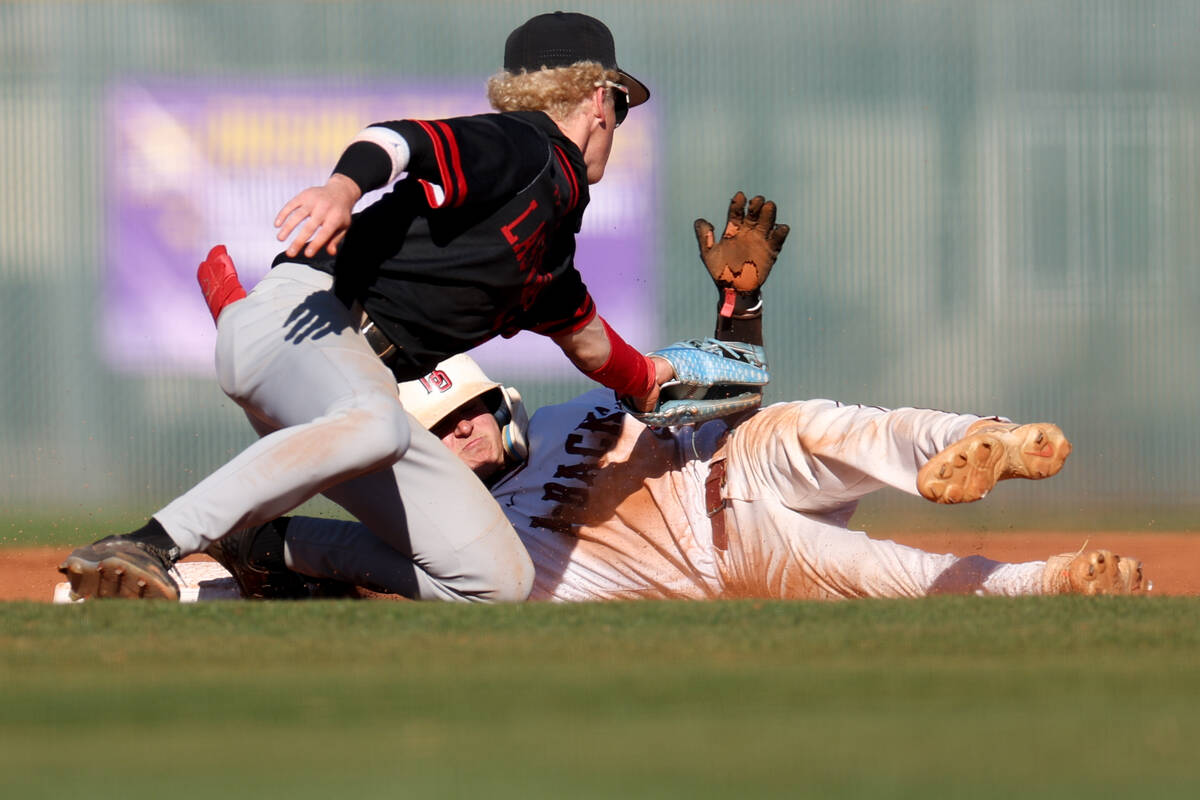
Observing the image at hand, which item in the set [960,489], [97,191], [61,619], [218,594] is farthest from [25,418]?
[960,489]

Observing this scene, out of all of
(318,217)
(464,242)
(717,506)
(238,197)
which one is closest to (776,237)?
(717,506)

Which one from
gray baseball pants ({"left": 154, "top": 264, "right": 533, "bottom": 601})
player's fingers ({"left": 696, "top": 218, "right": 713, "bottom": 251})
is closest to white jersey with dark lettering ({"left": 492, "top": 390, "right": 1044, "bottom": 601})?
gray baseball pants ({"left": 154, "top": 264, "right": 533, "bottom": 601})

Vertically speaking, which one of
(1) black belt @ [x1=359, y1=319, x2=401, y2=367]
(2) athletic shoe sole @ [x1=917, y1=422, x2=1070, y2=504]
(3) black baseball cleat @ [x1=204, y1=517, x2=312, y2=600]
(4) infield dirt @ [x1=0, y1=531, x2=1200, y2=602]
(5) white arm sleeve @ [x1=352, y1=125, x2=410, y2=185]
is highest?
(5) white arm sleeve @ [x1=352, y1=125, x2=410, y2=185]

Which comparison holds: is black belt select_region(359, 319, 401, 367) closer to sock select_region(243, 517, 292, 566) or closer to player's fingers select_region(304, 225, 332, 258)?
player's fingers select_region(304, 225, 332, 258)

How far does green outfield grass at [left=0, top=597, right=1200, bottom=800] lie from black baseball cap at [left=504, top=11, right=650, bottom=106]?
1.31 metres

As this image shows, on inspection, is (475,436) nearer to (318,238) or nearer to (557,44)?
(557,44)

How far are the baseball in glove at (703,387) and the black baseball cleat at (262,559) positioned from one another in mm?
933

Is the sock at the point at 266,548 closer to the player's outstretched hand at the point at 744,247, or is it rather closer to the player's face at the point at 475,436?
the player's face at the point at 475,436

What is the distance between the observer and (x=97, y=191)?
745 centimetres

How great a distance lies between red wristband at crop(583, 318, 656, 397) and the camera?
341 centimetres

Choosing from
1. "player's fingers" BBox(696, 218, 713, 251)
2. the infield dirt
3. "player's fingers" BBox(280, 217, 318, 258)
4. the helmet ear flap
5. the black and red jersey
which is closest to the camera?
"player's fingers" BBox(280, 217, 318, 258)

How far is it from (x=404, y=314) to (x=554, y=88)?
26.4 inches

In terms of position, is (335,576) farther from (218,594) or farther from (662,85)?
(662,85)

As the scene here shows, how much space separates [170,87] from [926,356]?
4407mm
